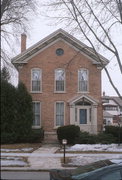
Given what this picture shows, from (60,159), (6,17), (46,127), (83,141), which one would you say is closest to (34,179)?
(60,159)

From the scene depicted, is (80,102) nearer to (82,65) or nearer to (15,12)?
(82,65)

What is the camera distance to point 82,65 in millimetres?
29953

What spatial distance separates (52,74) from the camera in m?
30.0

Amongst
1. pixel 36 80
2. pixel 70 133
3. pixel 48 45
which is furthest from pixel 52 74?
pixel 70 133

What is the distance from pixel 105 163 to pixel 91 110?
2329cm

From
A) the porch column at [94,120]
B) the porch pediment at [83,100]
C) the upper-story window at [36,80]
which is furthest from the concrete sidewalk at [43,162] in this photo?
the upper-story window at [36,80]

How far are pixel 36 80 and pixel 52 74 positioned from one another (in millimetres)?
1368

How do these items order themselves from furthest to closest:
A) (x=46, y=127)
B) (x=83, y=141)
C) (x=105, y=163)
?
1. (x=46, y=127)
2. (x=83, y=141)
3. (x=105, y=163)

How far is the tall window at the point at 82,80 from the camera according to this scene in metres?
29.9

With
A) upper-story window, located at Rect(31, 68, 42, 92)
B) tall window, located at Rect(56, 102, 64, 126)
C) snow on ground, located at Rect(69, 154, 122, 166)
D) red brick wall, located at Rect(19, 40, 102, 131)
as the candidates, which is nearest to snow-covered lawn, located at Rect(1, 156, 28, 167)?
snow on ground, located at Rect(69, 154, 122, 166)

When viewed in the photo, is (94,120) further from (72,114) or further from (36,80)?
(36,80)

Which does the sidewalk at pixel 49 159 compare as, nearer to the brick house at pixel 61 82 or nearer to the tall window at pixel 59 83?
the brick house at pixel 61 82

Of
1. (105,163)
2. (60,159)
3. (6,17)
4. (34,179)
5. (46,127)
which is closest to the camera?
(105,163)

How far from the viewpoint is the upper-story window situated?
29.9 meters
